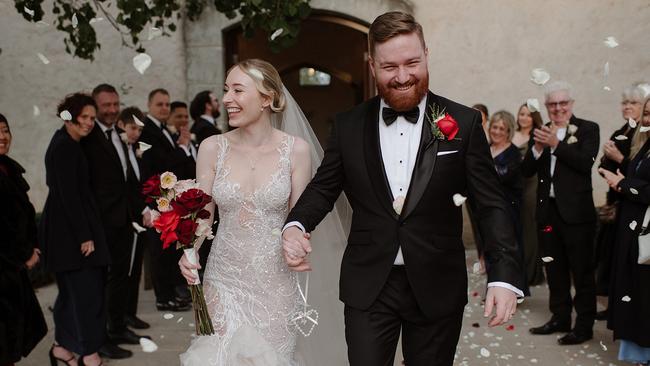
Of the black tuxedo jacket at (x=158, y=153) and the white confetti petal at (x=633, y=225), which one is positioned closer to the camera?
the white confetti petal at (x=633, y=225)

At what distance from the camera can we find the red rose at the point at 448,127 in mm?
2791

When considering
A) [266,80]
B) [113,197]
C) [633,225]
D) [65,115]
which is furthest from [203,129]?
[633,225]

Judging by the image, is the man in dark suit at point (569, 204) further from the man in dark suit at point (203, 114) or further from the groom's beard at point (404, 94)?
the man in dark suit at point (203, 114)

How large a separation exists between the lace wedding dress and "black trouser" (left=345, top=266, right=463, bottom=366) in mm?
554

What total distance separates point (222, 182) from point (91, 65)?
669cm

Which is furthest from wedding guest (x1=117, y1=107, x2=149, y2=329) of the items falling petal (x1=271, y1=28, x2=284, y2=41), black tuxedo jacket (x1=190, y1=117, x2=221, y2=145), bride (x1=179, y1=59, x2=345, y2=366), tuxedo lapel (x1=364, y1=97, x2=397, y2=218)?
tuxedo lapel (x1=364, y1=97, x2=397, y2=218)

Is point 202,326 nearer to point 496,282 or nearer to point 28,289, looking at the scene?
point 496,282

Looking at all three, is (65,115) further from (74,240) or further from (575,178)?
(575,178)

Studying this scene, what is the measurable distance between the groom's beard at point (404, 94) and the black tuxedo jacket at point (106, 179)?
126 inches

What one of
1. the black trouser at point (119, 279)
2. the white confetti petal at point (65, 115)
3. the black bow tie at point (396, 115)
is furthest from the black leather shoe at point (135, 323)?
the black bow tie at point (396, 115)

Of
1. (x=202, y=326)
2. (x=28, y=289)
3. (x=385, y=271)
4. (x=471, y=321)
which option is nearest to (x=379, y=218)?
(x=385, y=271)

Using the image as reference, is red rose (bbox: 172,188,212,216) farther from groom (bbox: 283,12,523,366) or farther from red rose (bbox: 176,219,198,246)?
groom (bbox: 283,12,523,366)

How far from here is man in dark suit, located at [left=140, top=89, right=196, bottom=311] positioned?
6.83m

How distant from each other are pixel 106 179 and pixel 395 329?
11.1ft
